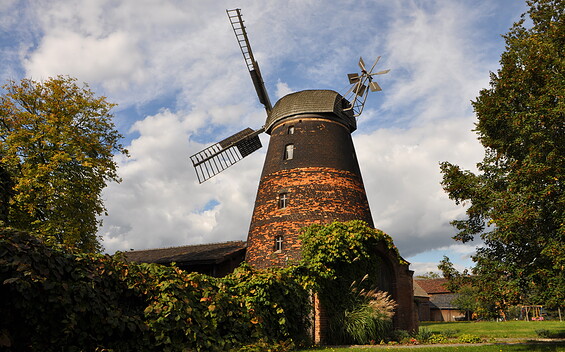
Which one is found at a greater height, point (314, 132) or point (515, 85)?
point (314, 132)

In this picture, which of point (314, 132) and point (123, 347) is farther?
point (314, 132)

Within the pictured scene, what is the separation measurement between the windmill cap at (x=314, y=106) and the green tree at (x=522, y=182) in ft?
32.3

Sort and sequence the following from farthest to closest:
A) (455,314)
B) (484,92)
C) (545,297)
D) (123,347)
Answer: (455,314) < (484,92) < (545,297) < (123,347)

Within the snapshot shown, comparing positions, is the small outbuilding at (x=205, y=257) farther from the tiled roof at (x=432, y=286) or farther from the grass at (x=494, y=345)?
the tiled roof at (x=432, y=286)

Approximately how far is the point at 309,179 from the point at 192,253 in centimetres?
825

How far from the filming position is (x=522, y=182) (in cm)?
992

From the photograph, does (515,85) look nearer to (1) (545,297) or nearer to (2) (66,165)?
(1) (545,297)

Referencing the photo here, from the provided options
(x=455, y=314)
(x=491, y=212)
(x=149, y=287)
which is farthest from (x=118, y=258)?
(x=455, y=314)

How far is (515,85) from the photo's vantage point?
34.0 feet

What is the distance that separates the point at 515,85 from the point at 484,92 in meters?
0.98

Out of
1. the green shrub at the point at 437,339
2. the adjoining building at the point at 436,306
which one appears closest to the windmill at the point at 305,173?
the green shrub at the point at 437,339

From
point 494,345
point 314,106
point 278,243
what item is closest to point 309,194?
point 278,243

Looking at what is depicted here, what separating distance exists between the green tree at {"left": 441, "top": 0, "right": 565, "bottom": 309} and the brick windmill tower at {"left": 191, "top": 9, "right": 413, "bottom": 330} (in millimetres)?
7653

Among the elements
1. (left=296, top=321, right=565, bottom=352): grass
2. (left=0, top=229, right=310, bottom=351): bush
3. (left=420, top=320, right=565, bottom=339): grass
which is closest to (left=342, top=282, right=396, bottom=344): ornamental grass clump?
(left=296, top=321, right=565, bottom=352): grass
